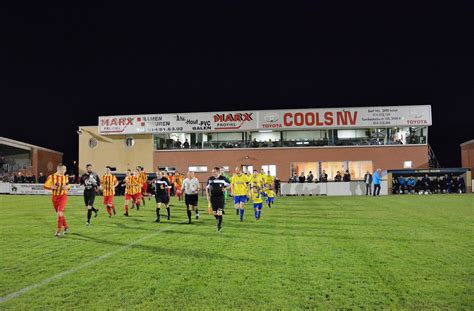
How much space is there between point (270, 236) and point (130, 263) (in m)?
4.50

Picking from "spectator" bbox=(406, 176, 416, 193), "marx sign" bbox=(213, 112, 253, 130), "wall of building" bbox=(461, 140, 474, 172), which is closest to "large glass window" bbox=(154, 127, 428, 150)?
"marx sign" bbox=(213, 112, 253, 130)

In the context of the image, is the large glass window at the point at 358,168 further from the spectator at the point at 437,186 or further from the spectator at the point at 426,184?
the spectator at the point at 437,186

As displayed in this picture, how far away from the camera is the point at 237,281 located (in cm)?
656

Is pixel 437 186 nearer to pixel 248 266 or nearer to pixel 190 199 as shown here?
pixel 190 199

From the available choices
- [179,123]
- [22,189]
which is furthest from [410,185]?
[22,189]

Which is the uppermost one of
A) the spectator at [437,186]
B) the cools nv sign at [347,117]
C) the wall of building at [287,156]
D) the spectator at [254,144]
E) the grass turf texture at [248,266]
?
the cools nv sign at [347,117]

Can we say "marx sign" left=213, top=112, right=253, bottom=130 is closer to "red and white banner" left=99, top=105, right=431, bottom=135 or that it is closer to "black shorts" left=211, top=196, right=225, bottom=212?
"red and white banner" left=99, top=105, right=431, bottom=135

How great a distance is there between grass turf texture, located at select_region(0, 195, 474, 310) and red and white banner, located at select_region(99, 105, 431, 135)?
969 inches

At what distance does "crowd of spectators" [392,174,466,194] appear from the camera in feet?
105

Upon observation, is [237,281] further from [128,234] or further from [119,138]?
[119,138]

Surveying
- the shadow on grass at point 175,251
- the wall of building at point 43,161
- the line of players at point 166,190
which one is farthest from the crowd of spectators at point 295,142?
the shadow on grass at point 175,251

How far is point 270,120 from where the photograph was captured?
126ft

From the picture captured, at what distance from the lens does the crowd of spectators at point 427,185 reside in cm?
3212

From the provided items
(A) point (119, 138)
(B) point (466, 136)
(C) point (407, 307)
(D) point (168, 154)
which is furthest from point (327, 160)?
(B) point (466, 136)
